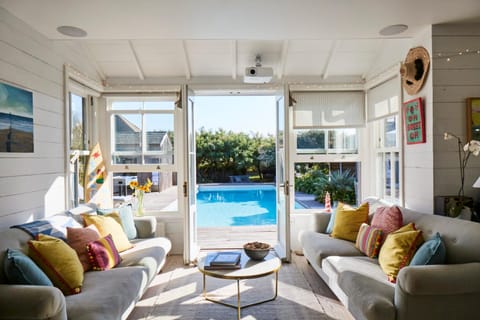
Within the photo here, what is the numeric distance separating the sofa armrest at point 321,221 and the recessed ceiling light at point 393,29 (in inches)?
80.7

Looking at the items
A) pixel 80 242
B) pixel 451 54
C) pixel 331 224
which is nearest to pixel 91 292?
pixel 80 242

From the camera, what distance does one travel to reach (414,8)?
258 centimetres

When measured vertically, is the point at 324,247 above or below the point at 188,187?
below

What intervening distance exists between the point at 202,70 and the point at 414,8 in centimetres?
256

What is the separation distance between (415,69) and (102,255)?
3311mm

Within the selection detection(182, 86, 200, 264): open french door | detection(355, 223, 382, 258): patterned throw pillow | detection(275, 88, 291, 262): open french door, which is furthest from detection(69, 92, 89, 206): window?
detection(355, 223, 382, 258): patterned throw pillow

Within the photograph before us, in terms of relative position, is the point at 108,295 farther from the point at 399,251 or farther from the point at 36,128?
the point at 399,251

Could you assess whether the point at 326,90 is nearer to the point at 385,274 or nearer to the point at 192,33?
the point at 192,33

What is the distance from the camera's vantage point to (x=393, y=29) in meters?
3.00

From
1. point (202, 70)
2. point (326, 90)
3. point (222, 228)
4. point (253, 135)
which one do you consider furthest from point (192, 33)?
point (253, 135)

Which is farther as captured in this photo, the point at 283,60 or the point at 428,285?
the point at 283,60

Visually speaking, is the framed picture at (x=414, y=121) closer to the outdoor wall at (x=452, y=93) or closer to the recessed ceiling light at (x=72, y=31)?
the outdoor wall at (x=452, y=93)

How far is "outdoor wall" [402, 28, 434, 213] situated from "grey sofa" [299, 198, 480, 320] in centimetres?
44

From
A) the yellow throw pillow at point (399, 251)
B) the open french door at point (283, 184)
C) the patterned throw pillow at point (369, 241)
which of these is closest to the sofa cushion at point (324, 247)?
the patterned throw pillow at point (369, 241)
